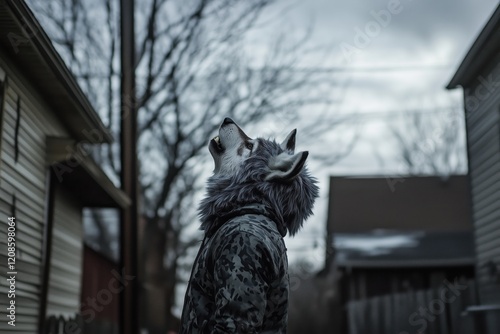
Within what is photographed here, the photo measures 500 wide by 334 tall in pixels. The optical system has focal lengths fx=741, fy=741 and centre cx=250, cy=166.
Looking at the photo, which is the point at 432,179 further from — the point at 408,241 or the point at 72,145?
the point at 72,145

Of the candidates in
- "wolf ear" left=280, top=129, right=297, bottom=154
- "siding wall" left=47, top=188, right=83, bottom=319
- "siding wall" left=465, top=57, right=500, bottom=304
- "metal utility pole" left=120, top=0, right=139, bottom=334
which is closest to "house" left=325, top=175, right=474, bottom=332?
"siding wall" left=465, top=57, right=500, bottom=304

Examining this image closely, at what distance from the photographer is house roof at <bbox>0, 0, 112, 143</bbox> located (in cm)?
534

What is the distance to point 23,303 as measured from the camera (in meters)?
6.96

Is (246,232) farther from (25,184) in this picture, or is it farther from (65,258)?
(65,258)

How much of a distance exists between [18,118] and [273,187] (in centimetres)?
453

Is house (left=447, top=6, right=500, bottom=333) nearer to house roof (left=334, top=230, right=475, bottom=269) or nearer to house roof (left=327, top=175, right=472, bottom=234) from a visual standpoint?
house roof (left=334, top=230, right=475, bottom=269)

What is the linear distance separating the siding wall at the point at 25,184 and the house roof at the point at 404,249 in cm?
1053

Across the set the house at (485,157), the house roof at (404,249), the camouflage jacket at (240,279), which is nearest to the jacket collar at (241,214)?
the camouflage jacket at (240,279)

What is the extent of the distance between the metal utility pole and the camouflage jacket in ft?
27.0

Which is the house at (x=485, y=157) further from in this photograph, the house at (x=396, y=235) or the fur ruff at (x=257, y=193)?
the fur ruff at (x=257, y=193)

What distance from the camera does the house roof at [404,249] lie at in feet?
55.6

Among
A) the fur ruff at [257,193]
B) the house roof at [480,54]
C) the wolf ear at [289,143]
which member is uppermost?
the house roof at [480,54]

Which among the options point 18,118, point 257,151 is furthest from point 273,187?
point 18,118

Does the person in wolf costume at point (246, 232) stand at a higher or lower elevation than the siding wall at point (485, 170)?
lower
